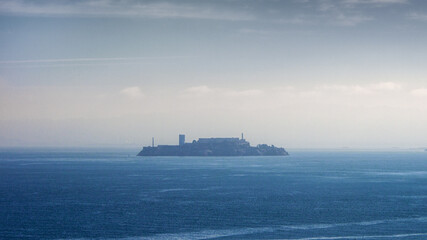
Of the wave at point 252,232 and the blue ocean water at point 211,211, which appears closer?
the wave at point 252,232

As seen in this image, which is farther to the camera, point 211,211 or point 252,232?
point 211,211

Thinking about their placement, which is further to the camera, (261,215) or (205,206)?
(205,206)

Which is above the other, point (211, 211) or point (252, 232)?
point (211, 211)

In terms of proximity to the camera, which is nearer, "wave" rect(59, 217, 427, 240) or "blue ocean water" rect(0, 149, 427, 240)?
"wave" rect(59, 217, 427, 240)

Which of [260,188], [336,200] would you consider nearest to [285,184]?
[260,188]

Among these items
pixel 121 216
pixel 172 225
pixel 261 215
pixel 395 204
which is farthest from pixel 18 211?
pixel 395 204

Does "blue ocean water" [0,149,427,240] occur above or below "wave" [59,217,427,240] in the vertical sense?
above

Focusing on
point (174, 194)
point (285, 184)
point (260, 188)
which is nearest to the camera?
point (174, 194)

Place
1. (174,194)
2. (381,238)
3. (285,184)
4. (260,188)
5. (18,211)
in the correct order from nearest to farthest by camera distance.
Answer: (381,238), (18,211), (174,194), (260,188), (285,184)

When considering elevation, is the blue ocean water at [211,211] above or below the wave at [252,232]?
above

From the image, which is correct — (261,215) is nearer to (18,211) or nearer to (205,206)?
(205,206)
